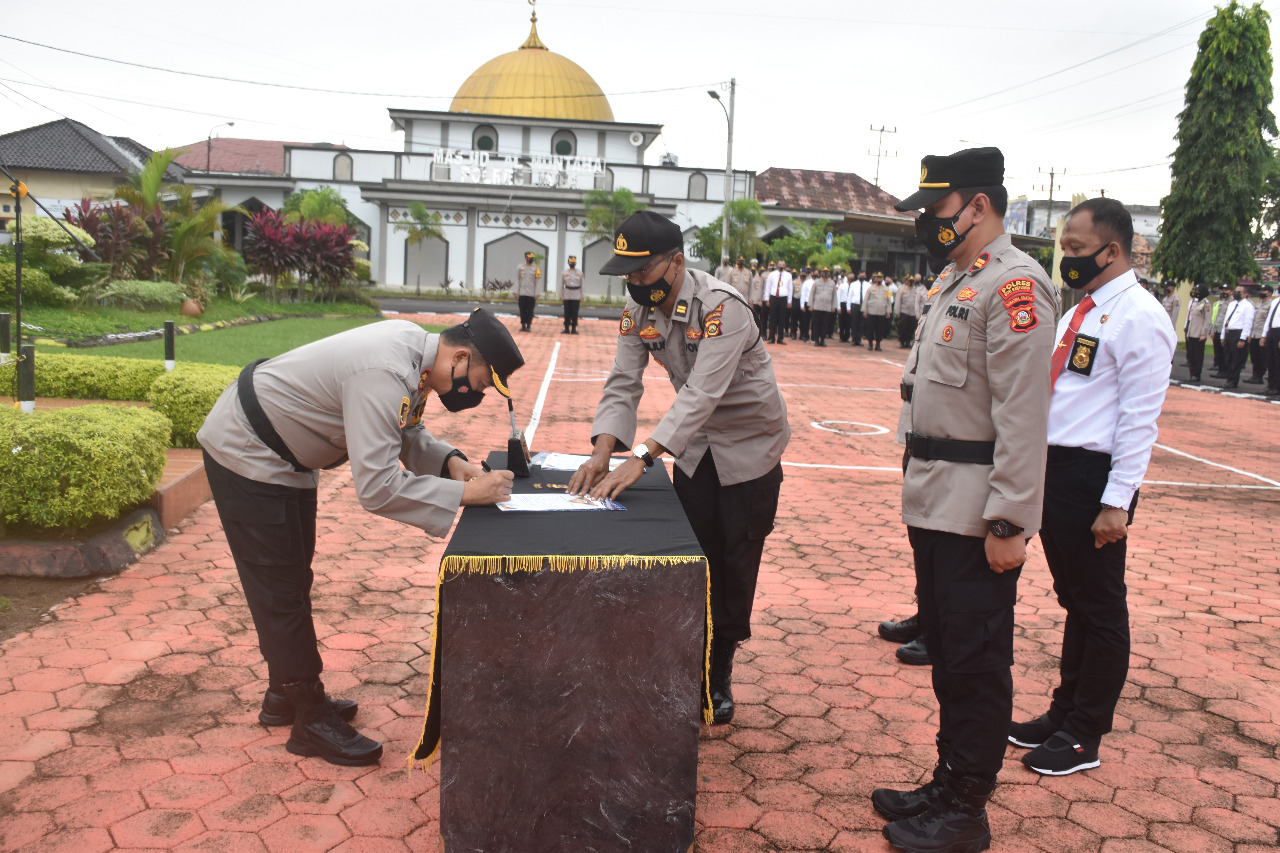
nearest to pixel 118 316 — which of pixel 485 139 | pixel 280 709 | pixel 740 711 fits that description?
pixel 280 709

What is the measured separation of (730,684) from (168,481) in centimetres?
372

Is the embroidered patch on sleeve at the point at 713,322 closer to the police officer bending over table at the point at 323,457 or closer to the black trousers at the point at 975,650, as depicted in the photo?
the police officer bending over table at the point at 323,457

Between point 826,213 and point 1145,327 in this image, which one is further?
point 826,213

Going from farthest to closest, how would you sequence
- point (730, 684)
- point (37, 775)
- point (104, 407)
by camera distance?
1. point (104, 407)
2. point (730, 684)
3. point (37, 775)

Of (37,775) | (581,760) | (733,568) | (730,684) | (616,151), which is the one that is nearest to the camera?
(581,760)

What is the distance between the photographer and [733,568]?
140 inches

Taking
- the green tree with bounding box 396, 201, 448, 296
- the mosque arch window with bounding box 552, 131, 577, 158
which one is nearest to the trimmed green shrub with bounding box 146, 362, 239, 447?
the green tree with bounding box 396, 201, 448, 296

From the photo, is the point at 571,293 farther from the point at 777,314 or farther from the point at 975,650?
the point at 975,650

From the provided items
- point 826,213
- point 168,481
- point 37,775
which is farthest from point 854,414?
point 826,213

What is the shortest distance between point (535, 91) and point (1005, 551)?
4808cm

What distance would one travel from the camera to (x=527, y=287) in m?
20.7

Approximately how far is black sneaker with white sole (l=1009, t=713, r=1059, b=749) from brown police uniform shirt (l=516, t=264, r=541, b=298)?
17.7 m

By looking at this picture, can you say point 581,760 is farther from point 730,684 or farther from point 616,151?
point 616,151

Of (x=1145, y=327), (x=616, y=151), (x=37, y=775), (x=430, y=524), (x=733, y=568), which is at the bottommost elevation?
(x=37, y=775)
